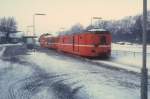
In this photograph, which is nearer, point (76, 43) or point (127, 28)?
point (76, 43)

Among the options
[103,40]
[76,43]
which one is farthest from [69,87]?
[76,43]

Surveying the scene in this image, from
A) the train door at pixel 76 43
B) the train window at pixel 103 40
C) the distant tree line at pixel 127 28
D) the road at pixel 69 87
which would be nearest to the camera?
the road at pixel 69 87

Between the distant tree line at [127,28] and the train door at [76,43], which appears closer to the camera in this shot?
the train door at [76,43]

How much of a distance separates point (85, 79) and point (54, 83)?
232 centimetres

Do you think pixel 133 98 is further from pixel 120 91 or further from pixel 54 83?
pixel 54 83

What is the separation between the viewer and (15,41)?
527ft

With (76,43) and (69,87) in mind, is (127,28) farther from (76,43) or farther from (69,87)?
(69,87)

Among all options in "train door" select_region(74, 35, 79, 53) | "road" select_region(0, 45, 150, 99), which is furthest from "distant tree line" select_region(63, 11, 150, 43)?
"road" select_region(0, 45, 150, 99)

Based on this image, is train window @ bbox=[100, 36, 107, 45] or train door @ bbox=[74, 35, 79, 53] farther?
train door @ bbox=[74, 35, 79, 53]

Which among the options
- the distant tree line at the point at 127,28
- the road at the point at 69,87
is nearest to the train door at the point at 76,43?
the road at the point at 69,87

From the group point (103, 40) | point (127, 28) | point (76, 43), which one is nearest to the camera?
point (103, 40)

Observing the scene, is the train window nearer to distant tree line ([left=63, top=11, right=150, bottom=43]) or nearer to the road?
the road

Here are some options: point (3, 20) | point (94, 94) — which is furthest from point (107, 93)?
point (3, 20)

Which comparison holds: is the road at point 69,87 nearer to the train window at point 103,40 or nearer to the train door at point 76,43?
the train window at point 103,40
